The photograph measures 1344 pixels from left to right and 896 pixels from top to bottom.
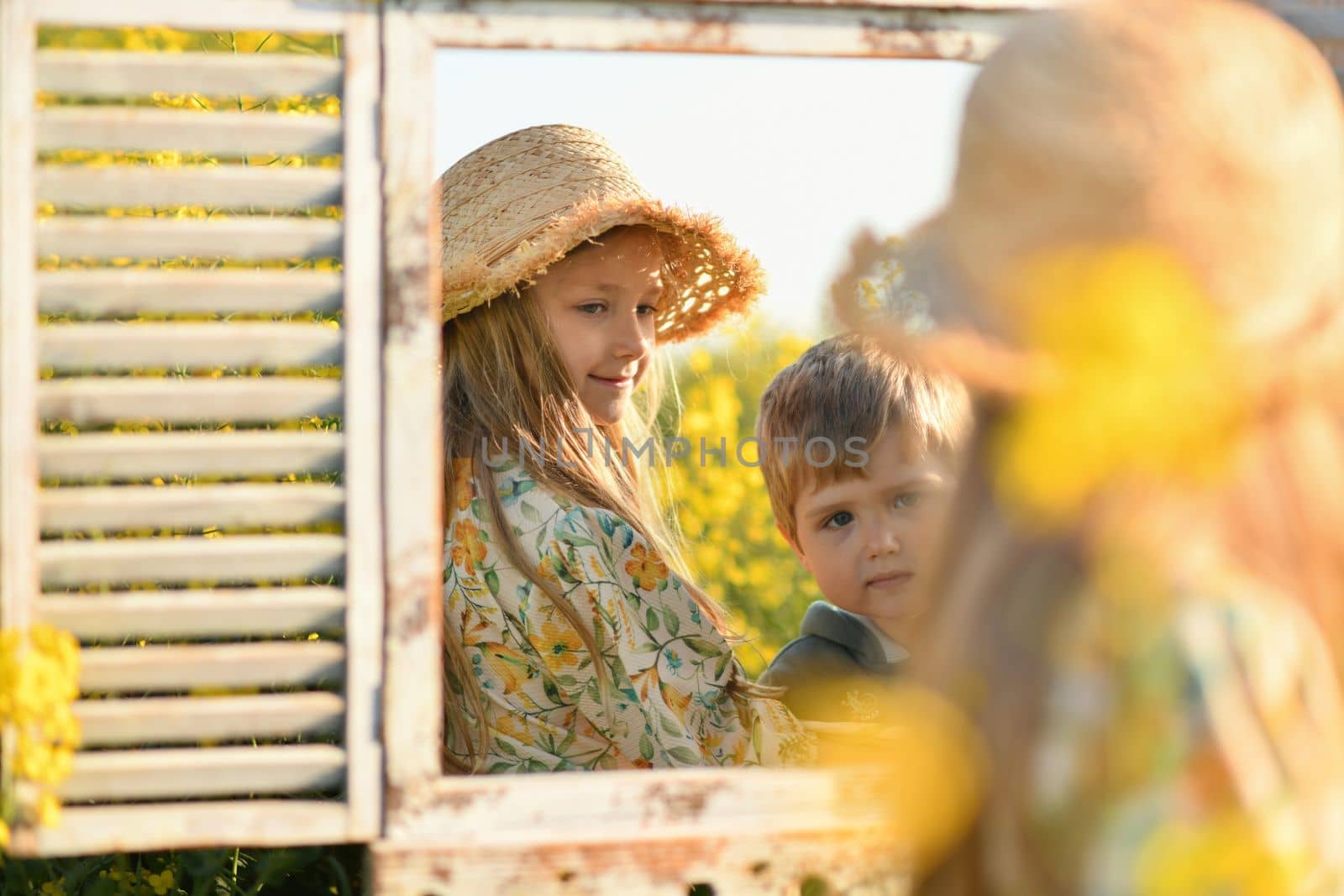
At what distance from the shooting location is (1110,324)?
1043mm

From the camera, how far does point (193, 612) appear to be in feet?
5.55

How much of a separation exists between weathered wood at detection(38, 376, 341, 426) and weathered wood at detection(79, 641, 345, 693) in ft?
0.95

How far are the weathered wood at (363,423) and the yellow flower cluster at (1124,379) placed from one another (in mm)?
898

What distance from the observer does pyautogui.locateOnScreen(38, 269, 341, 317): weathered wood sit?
166 cm

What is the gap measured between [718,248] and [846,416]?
506mm

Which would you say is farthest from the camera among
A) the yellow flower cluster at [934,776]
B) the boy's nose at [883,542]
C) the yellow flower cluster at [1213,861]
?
the boy's nose at [883,542]

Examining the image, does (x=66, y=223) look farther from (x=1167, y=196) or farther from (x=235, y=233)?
(x=1167, y=196)

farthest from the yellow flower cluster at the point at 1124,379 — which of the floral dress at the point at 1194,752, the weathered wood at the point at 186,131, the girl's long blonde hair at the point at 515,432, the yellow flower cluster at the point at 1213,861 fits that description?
the girl's long blonde hair at the point at 515,432

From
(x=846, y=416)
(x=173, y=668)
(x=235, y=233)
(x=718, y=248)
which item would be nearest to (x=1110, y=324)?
(x=235, y=233)

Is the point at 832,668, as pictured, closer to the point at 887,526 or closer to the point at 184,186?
the point at 887,526

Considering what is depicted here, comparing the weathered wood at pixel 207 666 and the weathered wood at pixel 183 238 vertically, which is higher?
the weathered wood at pixel 183 238

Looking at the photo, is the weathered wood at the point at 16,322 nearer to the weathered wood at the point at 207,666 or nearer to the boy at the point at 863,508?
the weathered wood at the point at 207,666

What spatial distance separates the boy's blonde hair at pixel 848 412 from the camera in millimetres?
2959

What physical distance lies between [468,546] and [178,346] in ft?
3.53
